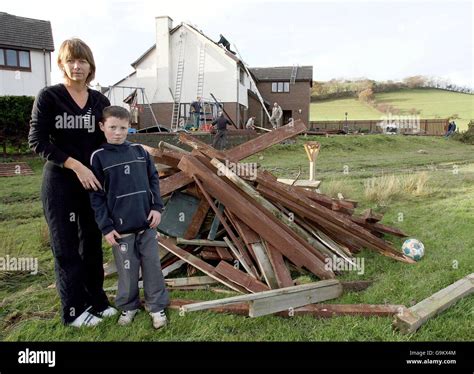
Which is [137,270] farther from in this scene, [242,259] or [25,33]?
[25,33]

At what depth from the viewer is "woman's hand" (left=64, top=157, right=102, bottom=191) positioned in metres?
2.83

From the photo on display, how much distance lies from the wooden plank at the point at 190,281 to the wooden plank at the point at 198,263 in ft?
0.27

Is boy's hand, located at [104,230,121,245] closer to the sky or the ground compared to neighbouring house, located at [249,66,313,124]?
closer to the ground

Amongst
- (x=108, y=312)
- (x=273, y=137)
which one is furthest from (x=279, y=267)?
(x=273, y=137)

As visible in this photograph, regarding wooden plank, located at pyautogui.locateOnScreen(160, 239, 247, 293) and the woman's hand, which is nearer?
the woman's hand

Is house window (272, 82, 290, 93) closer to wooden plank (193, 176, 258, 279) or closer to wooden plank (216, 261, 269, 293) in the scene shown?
wooden plank (193, 176, 258, 279)

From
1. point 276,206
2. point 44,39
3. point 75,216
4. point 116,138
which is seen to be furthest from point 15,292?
point 44,39

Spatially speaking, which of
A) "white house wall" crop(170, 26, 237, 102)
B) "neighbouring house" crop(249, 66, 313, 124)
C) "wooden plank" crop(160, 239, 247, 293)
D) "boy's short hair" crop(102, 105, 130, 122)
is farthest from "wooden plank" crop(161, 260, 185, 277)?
"neighbouring house" crop(249, 66, 313, 124)

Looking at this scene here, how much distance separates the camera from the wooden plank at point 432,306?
303 cm

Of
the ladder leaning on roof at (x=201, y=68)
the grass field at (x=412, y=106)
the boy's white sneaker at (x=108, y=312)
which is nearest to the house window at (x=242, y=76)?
the ladder leaning on roof at (x=201, y=68)

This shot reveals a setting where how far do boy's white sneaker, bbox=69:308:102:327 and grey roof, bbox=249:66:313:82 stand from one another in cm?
3656
